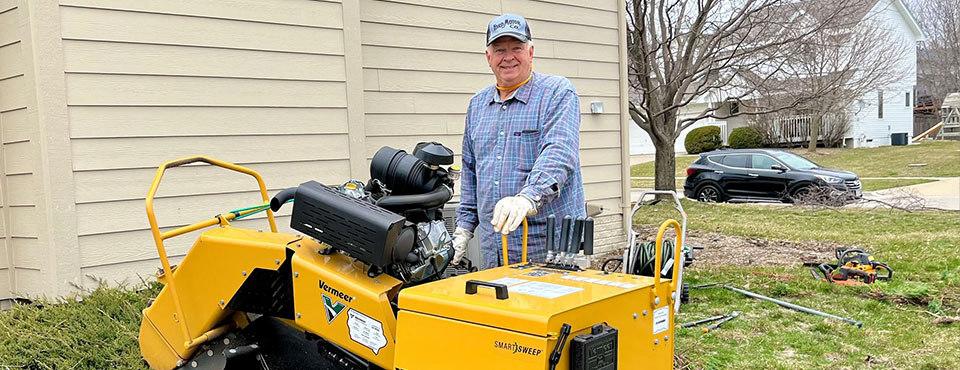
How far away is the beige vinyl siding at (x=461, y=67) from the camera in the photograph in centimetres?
575

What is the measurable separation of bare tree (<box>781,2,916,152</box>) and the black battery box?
11.6 metres

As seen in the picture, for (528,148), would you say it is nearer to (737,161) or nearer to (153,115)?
(153,115)

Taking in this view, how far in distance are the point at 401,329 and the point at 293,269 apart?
0.53 metres

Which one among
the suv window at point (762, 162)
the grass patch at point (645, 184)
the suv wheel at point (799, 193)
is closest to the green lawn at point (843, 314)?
the suv wheel at point (799, 193)

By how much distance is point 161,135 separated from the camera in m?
4.30

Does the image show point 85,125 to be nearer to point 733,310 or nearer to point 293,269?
point 293,269

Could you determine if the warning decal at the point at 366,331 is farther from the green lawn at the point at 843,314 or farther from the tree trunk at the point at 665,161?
the tree trunk at the point at 665,161

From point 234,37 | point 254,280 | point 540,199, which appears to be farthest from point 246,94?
point 540,199

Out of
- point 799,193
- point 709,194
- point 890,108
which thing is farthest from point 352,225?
point 890,108

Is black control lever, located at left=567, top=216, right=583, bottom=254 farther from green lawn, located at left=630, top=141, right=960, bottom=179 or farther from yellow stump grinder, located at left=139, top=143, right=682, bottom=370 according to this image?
green lawn, located at left=630, top=141, right=960, bottom=179

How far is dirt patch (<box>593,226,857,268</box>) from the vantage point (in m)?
7.52

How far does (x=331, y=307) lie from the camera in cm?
218

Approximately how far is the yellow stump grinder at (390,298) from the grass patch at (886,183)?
644 inches

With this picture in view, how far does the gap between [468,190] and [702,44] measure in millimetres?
10533
